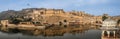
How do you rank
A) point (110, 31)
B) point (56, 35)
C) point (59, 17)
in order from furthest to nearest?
point (59, 17)
point (56, 35)
point (110, 31)

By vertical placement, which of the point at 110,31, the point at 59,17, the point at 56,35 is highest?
the point at 59,17

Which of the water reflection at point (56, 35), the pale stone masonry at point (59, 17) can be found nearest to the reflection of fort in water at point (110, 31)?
the water reflection at point (56, 35)

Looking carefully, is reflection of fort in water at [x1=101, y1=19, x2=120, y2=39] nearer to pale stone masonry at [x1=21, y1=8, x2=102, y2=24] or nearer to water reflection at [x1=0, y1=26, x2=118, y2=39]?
water reflection at [x1=0, y1=26, x2=118, y2=39]

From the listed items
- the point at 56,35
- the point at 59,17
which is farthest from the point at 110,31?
the point at 59,17

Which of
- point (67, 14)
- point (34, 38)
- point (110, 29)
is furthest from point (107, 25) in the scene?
point (67, 14)

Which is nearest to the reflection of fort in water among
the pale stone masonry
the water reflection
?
the water reflection

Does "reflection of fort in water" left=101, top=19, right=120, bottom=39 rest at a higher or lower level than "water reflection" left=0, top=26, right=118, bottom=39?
higher

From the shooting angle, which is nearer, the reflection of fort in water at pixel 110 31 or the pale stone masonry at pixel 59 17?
the reflection of fort in water at pixel 110 31

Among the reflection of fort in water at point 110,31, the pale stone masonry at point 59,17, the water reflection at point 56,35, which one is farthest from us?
the pale stone masonry at point 59,17

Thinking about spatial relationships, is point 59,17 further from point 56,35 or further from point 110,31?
point 110,31

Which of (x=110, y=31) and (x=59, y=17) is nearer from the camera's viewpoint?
(x=110, y=31)

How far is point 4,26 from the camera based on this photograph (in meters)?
85.9

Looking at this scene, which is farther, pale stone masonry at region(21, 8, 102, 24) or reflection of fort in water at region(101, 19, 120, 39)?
pale stone masonry at region(21, 8, 102, 24)

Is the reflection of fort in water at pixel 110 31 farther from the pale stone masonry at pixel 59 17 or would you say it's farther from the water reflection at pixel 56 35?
the pale stone masonry at pixel 59 17
